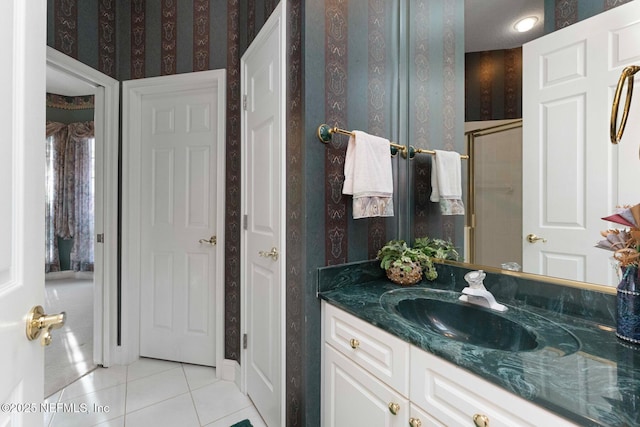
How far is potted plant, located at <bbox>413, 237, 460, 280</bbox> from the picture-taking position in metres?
1.46

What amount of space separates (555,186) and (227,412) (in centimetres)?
196

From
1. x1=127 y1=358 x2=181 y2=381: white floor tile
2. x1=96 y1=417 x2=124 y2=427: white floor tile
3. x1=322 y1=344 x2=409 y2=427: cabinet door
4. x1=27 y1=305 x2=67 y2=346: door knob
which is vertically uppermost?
x1=27 y1=305 x2=67 y2=346: door knob

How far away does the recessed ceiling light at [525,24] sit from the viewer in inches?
44.4

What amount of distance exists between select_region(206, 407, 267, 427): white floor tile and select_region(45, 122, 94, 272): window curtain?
180 inches

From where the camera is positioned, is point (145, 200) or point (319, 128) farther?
point (145, 200)

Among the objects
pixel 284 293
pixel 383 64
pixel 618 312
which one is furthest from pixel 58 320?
pixel 383 64

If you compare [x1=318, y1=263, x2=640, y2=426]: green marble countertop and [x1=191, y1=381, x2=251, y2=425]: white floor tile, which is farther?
[x1=191, y1=381, x2=251, y2=425]: white floor tile

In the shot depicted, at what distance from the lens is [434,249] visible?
154 centimetres

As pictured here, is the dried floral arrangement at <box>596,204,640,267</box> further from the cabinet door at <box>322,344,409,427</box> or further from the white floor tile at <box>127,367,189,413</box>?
the white floor tile at <box>127,367,189,413</box>

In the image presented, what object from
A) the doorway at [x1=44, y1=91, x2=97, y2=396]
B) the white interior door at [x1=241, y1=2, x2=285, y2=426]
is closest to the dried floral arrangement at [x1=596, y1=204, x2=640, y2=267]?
the white interior door at [x1=241, y1=2, x2=285, y2=426]

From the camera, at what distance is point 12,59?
57cm

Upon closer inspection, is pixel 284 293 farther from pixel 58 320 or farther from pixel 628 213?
pixel 628 213

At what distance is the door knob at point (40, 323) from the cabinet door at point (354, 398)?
2.88 ft

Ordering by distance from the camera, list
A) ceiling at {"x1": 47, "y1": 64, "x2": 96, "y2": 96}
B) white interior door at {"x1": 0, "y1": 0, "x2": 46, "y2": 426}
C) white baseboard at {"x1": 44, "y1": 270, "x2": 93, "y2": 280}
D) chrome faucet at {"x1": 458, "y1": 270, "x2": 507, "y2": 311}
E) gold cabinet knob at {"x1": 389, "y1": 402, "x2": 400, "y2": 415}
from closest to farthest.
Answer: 1. white interior door at {"x1": 0, "y1": 0, "x2": 46, "y2": 426}
2. gold cabinet knob at {"x1": 389, "y1": 402, "x2": 400, "y2": 415}
3. chrome faucet at {"x1": 458, "y1": 270, "x2": 507, "y2": 311}
4. ceiling at {"x1": 47, "y1": 64, "x2": 96, "y2": 96}
5. white baseboard at {"x1": 44, "y1": 270, "x2": 93, "y2": 280}
